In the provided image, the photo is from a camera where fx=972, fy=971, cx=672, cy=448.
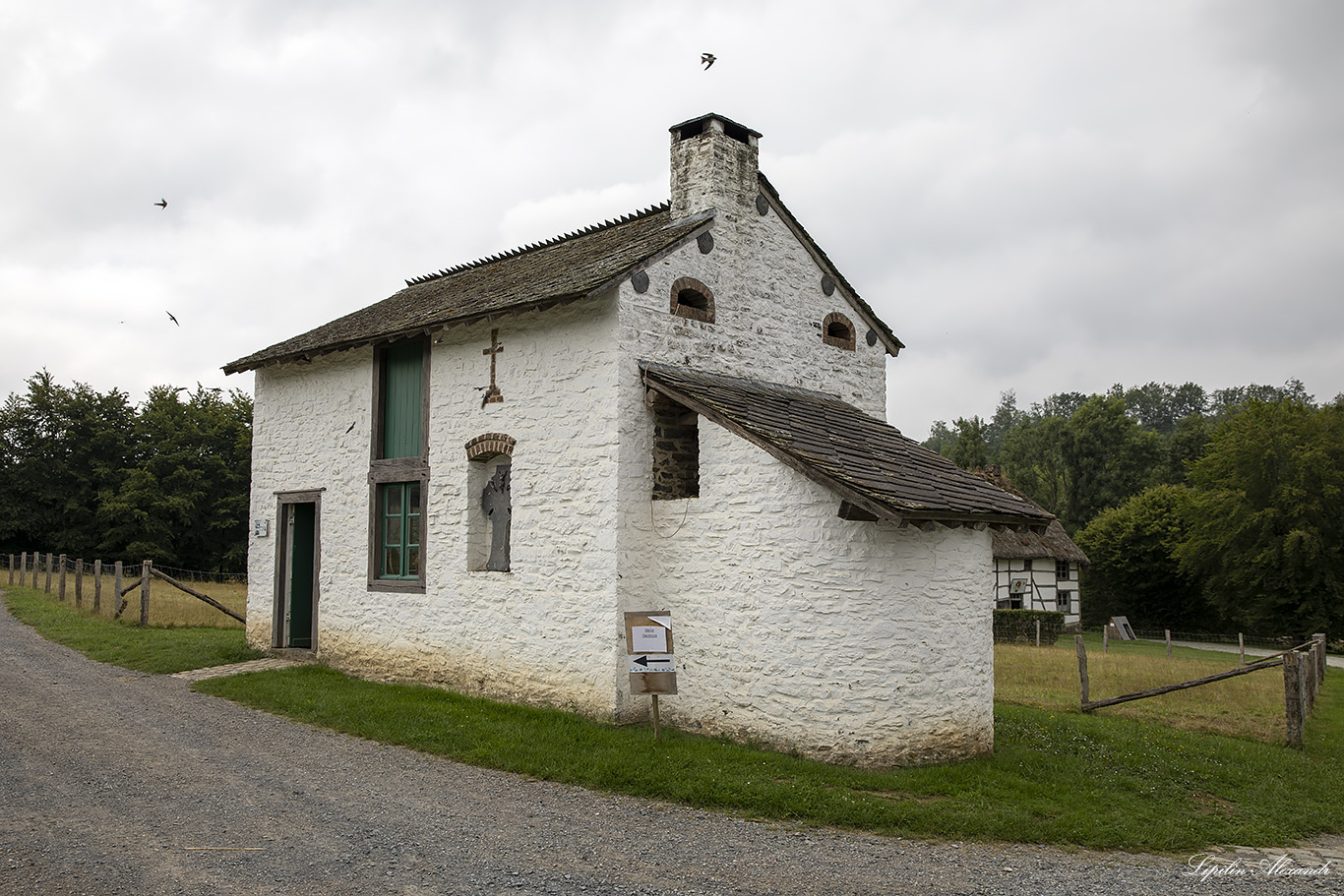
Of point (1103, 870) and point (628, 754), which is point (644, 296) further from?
point (1103, 870)

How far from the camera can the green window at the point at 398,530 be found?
13383 millimetres

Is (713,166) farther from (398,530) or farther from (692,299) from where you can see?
(398,530)

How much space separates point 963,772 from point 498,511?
21.1ft

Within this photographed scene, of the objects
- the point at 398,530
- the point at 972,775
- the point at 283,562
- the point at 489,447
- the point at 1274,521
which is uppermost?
the point at 489,447

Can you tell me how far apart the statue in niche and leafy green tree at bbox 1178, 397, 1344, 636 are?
1298 inches

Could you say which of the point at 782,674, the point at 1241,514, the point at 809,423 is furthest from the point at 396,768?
the point at 1241,514

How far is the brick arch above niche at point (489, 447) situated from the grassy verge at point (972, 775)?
3.01m

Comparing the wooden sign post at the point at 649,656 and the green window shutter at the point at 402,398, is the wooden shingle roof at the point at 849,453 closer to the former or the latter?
the wooden sign post at the point at 649,656

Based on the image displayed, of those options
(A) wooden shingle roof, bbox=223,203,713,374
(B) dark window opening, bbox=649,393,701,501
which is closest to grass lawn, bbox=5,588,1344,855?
(B) dark window opening, bbox=649,393,701,501

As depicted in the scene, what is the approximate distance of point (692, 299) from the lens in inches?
483

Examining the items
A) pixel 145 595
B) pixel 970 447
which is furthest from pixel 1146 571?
pixel 145 595

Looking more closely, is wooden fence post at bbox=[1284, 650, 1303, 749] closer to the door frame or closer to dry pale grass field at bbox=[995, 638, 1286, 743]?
dry pale grass field at bbox=[995, 638, 1286, 743]

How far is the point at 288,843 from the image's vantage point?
6.62 m

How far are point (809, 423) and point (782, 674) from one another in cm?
301
